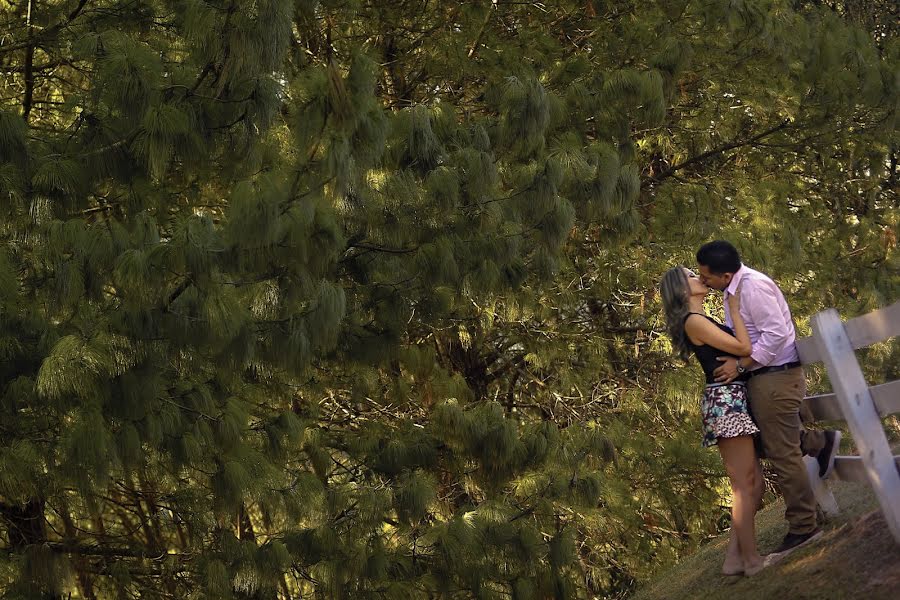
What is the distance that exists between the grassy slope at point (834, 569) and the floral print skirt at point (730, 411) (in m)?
0.58

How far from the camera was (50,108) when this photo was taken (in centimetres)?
722

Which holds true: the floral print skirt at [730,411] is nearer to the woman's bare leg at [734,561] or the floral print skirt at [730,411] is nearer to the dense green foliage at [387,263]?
the woman's bare leg at [734,561]

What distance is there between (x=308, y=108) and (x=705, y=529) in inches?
282

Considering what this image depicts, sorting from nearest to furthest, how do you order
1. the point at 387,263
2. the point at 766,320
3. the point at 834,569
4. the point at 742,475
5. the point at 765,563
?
1. the point at 834,569
2. the point at 766,320
3. the point at 742,475
4. the point at 765,563
5. the point at 387,263

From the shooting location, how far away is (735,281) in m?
5.00

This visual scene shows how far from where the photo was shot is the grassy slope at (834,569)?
174 inches

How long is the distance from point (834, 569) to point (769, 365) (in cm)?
84

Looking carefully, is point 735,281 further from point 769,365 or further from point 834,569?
point 834,569

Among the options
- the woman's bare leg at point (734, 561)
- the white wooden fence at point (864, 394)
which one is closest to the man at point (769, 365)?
the white wooden fence at point (864, 394)

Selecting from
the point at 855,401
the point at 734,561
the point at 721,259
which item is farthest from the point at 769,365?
the point at 734,561

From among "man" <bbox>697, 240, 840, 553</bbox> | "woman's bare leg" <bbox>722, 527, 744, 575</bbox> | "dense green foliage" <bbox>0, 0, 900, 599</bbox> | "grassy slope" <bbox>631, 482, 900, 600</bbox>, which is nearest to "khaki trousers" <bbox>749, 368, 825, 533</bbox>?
"man" <bbox>697, 240, 840, 553</bbox>

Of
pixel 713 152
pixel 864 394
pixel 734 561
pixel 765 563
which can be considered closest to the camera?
pixel 864 394

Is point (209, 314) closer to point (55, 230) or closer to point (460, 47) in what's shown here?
point (55, 230)

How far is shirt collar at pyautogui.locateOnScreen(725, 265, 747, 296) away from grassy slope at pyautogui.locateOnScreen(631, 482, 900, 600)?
3.62 ft
